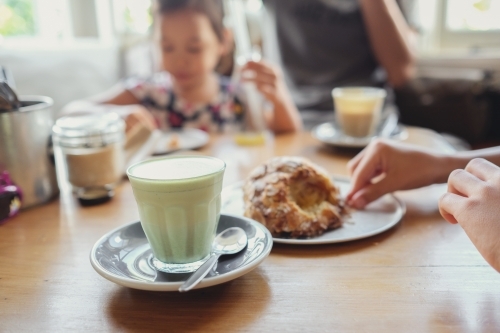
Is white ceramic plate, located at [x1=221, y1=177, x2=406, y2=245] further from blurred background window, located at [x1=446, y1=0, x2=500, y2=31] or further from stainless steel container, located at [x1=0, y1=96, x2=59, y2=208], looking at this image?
blurred background window, located at [x1=446, y1=0, x2=500, y2=31]

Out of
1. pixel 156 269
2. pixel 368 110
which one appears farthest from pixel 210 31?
pixel 156 269

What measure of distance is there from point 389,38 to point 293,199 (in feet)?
4.39

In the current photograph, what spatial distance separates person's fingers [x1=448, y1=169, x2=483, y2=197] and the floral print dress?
1.33 m

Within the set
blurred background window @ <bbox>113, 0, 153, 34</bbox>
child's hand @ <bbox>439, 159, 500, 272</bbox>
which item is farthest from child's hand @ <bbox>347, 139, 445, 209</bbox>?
blurred background window @ <bbox>113, 0, 153, 34</bbox>

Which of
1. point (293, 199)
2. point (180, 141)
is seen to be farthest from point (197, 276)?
point (180, 141)

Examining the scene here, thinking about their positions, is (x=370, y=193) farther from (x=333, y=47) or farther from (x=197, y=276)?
(x=333, y=47)

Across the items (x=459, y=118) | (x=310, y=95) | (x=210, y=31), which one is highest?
(x=210, y=31)

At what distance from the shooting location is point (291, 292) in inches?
21.1

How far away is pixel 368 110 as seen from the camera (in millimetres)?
1289

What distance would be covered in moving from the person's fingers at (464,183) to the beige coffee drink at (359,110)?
69cm

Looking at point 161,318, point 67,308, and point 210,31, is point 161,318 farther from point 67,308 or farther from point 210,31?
point 210,31

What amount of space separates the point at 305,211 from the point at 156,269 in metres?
0.28

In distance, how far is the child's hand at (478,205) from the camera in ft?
1.72

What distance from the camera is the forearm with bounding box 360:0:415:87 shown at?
1804 millimetres
